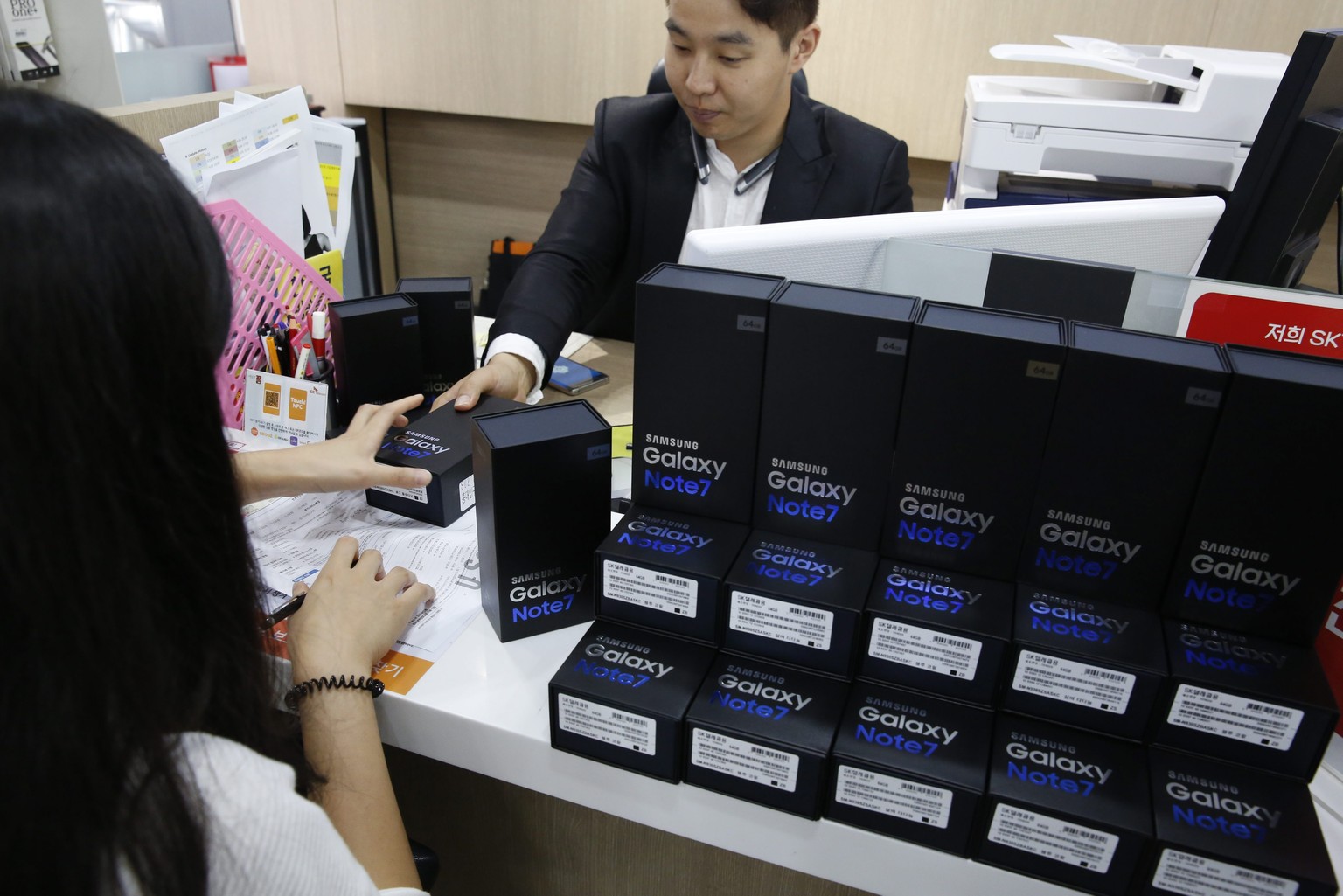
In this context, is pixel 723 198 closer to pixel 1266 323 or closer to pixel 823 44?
pixel 823 44

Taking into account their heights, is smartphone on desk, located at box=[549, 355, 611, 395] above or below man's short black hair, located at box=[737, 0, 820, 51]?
below

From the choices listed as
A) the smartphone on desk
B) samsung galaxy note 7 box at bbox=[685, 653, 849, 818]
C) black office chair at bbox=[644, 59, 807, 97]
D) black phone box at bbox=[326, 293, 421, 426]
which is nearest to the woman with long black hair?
samsung galaxy note 7 box at bbox=[685, 653, 849, 818]

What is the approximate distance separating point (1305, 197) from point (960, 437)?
0.72m

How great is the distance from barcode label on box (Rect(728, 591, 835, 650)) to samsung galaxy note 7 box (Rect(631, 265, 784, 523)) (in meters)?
0.12

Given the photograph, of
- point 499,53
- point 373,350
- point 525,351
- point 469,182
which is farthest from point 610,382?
point 469,182

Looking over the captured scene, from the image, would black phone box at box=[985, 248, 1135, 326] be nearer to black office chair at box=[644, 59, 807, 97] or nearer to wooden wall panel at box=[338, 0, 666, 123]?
black office chair at box=[644, 59, 807, 97]

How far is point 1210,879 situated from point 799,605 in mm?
359

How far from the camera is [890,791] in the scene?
725 mm

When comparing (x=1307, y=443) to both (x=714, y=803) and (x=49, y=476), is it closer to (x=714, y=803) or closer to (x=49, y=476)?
(x=714, y=803)

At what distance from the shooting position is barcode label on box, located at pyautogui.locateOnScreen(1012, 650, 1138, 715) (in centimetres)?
71

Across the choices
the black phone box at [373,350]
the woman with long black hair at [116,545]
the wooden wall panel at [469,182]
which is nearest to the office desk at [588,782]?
the woman with long black hair at [116,545]

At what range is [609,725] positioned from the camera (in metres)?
0.78

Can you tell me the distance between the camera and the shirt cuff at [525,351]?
60.2 inches

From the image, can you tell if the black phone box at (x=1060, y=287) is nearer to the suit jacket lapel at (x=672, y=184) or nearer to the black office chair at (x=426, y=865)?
the black office chair at (x=426, y=865)
